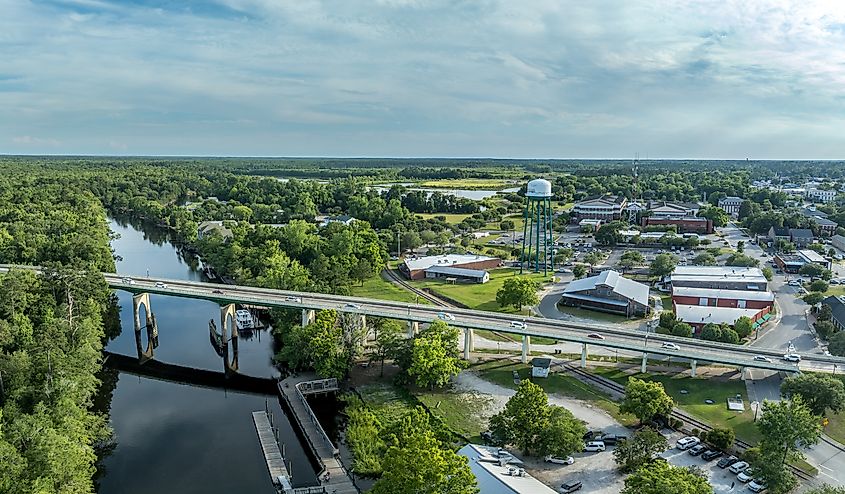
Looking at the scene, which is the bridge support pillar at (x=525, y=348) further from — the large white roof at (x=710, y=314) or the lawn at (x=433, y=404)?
the large white roof at (x=710, y=314)

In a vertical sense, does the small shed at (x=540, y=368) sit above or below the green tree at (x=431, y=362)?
below

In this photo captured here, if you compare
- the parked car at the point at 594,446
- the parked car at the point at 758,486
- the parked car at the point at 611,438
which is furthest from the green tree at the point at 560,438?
the parked car at the point at 758,486

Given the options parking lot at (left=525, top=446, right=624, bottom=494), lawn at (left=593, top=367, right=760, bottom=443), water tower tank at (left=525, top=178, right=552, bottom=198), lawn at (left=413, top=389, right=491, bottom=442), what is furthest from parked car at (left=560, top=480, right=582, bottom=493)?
water tower tank at (left=525, top=178, right=552, bottom=198)

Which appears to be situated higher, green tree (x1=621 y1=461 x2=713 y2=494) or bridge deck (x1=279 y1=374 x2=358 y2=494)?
green tree (x1=621 y1=461 x2=713 y2=494)

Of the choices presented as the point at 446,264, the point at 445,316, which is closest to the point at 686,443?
the point at 445,316

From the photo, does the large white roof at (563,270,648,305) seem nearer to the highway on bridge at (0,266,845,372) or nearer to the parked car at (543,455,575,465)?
the highway on bridge at (0,266,845,372)

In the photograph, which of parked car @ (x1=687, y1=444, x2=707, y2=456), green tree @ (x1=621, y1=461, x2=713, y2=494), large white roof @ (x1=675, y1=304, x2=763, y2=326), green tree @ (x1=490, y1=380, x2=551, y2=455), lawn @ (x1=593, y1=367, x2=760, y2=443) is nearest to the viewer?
green tree @ (x1=621, y1=461, x2=713, y2=494)

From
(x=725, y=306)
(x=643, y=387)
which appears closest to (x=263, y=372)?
(x=643, y=387)
